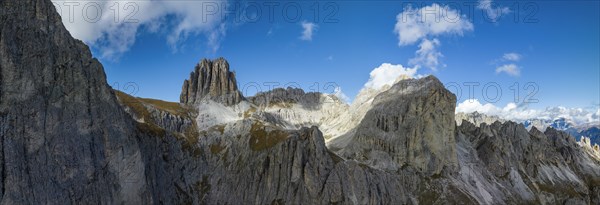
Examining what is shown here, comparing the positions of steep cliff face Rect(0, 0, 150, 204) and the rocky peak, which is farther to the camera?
the rocky peak

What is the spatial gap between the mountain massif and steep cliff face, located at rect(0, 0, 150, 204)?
22cm

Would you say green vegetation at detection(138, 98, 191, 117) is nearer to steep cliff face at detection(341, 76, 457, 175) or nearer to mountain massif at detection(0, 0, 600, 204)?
mountain massif at detection(0, 0, 600, 204)

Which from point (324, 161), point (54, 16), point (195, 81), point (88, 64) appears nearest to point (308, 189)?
point (324, 161)

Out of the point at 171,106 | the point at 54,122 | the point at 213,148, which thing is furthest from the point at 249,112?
the point at 54,122

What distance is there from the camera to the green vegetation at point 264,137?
131250mm

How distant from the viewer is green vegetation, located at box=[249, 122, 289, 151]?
131250 mm

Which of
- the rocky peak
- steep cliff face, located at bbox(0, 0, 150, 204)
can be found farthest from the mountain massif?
the rocky peak

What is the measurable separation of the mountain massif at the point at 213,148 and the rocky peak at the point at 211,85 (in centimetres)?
60

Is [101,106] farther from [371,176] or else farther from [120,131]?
[371,176]

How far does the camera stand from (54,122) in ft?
278

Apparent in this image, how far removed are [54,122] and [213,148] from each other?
58101 mm

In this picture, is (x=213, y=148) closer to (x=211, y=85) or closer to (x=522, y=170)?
(x=211, y=85)

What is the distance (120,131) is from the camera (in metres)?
98.6

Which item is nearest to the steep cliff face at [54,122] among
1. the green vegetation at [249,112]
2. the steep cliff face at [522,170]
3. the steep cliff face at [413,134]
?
the steep cliff face at [413,134]
